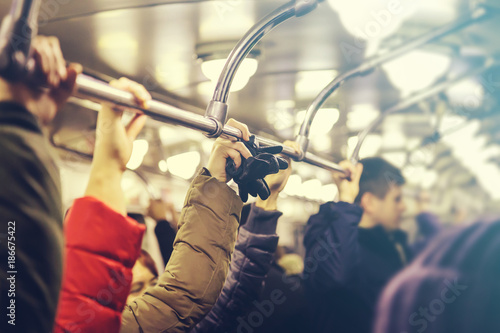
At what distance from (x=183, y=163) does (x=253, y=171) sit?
3.16 ft

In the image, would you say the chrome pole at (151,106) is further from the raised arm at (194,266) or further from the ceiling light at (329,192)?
the ceiling light at (329,192)

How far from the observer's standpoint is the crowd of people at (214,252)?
48 cm

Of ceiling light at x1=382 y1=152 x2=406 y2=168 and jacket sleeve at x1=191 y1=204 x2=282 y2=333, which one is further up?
ceiling light at x1=382 y1=152 x2=406 y2=168

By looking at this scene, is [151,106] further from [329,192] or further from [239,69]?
[329,192]

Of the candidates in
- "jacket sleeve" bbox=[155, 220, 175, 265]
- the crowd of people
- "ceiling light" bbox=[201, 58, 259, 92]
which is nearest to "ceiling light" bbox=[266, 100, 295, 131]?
"ceiling light" bbox=[201, 58, 259, 92]

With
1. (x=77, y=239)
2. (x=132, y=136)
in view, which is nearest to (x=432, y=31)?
(x=132, y=136)

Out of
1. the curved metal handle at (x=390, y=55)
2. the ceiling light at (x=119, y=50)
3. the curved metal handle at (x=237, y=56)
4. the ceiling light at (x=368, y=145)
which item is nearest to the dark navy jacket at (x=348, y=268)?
the ceiling light at (x=368, y=145)

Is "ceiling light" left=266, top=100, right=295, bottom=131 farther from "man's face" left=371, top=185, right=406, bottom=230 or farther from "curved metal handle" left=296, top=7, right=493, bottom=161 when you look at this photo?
"man's face" left=371, top=185, right=406, bottom=230

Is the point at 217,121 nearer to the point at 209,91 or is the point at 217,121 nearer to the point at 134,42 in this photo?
the point at 134,42

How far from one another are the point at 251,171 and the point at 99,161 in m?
0.36

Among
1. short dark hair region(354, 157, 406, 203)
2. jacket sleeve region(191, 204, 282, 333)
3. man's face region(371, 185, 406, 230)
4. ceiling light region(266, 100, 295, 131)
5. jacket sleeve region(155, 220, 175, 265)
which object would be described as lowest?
jacket sleeve region(191, 204, 282, 333)

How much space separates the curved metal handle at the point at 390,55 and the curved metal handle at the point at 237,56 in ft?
1.33

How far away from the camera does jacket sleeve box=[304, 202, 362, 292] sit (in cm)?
150

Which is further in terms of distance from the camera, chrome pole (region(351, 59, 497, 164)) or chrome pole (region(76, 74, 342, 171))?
chrome pole (region(351, 59, 497, 164))
